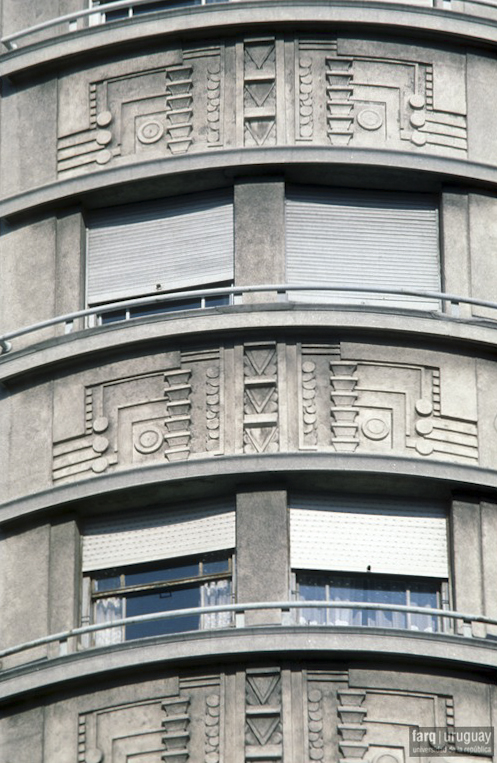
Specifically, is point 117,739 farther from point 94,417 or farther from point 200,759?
point 94,417

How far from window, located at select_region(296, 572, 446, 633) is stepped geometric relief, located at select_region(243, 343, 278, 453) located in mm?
1848

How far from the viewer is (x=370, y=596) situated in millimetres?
33688

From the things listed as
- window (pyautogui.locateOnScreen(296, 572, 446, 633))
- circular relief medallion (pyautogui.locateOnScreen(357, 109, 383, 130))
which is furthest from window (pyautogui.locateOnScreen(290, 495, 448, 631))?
circular relief medallion (pyautogui.locateOnScreen(357, 109, 383, 130))

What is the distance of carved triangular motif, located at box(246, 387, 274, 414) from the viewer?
34.2 m

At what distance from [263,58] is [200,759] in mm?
10327

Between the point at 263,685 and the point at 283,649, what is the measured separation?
0.54 m

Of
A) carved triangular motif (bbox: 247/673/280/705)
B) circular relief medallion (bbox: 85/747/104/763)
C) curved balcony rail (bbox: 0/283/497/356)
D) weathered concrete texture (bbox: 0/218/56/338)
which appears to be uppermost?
weathered concrete texture (bbox: 0/218/56/338)

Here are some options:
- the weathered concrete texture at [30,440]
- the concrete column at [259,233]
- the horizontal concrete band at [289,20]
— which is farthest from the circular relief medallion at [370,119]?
the weathered concrete texture at [30,440]

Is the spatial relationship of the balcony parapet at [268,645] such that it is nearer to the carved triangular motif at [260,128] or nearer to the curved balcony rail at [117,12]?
the carved triangular motif at [260,128]

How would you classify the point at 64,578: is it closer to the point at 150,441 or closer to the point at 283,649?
the point at 150,441

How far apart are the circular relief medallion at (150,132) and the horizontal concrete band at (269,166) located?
47 cm

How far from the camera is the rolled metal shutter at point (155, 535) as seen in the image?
3397 centimetres

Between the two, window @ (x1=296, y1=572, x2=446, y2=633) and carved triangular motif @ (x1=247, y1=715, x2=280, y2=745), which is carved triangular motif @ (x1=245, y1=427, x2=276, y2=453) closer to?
window @ (x1=296, y1=572, x2=446, y2=633)

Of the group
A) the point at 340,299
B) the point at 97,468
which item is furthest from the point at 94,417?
the point at 340,299
